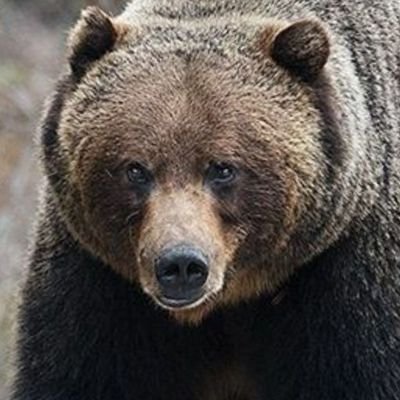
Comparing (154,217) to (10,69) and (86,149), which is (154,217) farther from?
(10,69)

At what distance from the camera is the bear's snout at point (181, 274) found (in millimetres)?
7613

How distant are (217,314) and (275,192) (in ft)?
2.90

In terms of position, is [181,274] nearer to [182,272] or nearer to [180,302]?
[182,272]

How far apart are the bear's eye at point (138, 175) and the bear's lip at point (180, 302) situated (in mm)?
455

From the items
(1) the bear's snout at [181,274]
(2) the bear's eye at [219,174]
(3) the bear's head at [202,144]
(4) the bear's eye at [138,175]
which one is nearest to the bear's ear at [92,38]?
(3) the bear's head at [202,144]

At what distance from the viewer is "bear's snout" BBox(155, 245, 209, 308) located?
25.0ft

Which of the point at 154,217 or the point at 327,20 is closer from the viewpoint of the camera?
the point at 154,217

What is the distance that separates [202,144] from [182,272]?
575 mm

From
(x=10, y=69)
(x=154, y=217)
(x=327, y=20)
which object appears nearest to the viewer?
(x=154, y=217)

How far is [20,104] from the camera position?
15281mm

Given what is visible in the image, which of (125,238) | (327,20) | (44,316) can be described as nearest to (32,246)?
(44,316)

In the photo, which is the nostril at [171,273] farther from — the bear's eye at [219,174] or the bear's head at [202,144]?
→ the bear's eye at [219,174]

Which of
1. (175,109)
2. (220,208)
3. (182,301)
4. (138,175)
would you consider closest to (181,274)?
(182,301)

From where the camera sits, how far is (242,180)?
8.05 m
